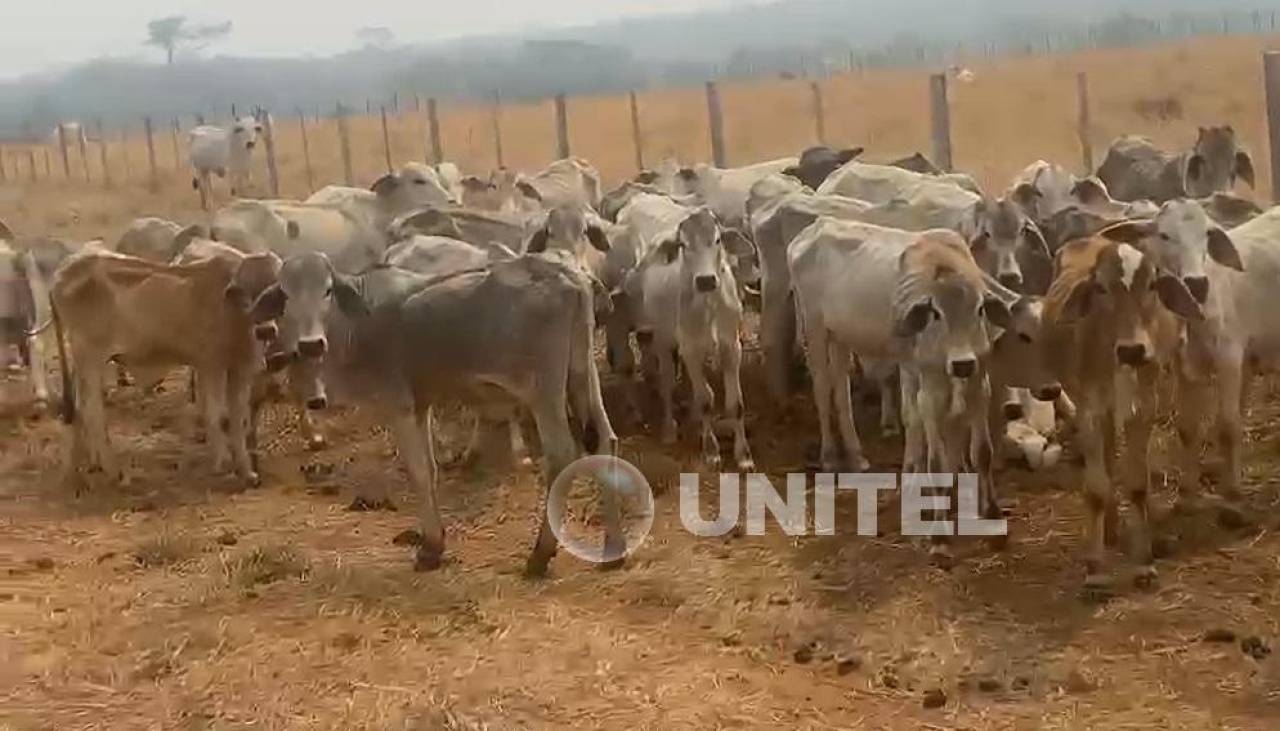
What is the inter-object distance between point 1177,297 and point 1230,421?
1.35 m

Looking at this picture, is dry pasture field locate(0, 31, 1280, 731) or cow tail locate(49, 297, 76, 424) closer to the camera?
dry pasture field locate(0, 31, 1280, 731)

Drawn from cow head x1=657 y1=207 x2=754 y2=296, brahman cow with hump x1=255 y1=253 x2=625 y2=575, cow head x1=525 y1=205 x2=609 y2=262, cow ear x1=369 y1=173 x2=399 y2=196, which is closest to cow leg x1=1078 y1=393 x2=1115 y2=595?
brahman cow with hump x1=255 y1=253 x2=625 y2=575

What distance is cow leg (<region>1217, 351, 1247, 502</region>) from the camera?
26.0 feet

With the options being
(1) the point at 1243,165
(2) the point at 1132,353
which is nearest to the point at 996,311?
(2) the point at 1132,353

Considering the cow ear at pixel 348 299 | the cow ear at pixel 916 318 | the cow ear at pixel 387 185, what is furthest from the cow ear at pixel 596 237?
the cow ear at pixel 387 185

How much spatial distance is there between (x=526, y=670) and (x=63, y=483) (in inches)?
187

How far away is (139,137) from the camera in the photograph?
57219 mm

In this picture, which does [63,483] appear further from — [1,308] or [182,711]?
[182,711]

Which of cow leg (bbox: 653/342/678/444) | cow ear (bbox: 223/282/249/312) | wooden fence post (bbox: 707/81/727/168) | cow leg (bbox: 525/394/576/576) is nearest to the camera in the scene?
cow leg (bbox: 525/394/576/576)

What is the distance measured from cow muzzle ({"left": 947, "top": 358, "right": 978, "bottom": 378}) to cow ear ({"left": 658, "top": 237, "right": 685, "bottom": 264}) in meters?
2.80

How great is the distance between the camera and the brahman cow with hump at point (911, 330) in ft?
24.4

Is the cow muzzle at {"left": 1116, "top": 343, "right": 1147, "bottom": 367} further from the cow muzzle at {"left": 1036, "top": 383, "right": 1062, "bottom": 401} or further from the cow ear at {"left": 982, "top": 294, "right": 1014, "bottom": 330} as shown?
the cow ear at {"left": 982, "top": 294, "right": 1014, "bottom": 330}

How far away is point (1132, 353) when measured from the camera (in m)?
6.87

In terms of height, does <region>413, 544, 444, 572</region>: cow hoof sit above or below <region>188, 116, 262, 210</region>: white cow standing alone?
below
